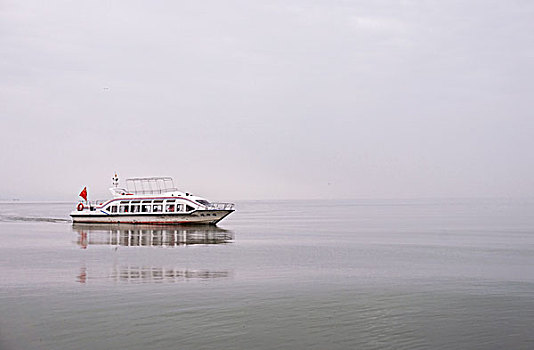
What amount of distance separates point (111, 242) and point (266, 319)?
108 ft

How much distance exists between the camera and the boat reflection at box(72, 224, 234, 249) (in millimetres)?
47675

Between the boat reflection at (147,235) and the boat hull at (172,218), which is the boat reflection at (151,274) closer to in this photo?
the boat reflection at (147,235)

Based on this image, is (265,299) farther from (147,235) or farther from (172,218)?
(172,218)

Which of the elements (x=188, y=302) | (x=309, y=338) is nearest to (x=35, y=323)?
(x=188, y=302)

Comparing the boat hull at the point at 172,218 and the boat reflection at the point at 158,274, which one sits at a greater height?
the boat hull at the point at 172,218

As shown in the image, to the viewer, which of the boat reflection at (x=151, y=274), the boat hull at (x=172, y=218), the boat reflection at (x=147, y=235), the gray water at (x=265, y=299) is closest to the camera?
the gray water at (x=265, y=299)

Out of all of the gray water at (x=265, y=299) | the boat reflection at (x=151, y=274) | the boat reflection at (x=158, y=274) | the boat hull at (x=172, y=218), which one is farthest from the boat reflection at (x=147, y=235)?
the boat reflection at (x=158, y=274)

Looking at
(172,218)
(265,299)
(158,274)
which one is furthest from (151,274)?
(172,218)

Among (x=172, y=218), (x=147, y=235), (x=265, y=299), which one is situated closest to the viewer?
(x=265, y=299)

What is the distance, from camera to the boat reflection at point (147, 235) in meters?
47.7

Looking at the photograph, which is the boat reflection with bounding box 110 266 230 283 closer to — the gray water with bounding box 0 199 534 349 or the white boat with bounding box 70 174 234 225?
the gray water with bounding box 0 199 534 349

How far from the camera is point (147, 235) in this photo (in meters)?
54.9

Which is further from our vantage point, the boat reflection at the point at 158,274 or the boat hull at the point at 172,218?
the boat hull at the point at 172,218

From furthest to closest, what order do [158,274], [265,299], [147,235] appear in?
1. [147,235]
2. [158,274]
3. [265,299]
